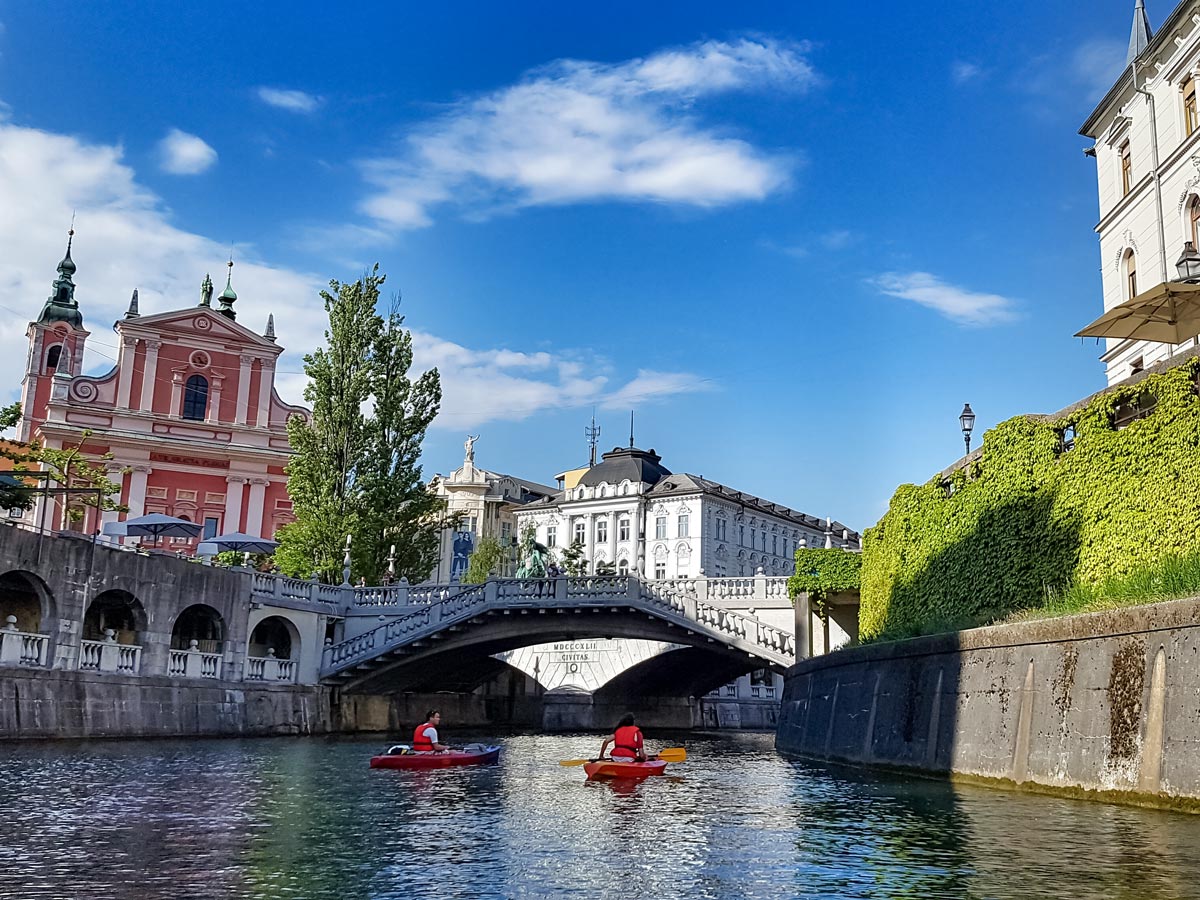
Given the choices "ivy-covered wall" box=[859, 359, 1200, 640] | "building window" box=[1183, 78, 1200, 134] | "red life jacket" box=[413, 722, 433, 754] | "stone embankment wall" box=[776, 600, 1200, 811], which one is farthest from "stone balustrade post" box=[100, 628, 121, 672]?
"building window" box=[1183, 78, 1200, 134]

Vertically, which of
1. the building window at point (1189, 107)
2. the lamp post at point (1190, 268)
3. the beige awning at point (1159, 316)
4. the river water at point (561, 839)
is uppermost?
the building window at point (1189, 107)

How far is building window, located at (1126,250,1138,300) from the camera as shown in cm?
3578

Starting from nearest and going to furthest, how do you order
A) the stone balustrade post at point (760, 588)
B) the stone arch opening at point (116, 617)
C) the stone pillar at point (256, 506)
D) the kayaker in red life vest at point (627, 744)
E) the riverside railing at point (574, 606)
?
the kayaker in red life vest at point (627, 744), the stone arch opening at point (116, 617), the riverside railing at point (574, 606), the stone balustrade post at point (760, 588), the stone pillar at point (256, 506)

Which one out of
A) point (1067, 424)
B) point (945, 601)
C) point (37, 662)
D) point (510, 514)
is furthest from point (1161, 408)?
point (510, 514)

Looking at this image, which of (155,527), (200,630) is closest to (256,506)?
(200,630)

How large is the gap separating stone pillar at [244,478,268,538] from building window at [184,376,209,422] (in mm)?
4394

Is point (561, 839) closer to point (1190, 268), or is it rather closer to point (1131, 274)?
point (1190, 268)

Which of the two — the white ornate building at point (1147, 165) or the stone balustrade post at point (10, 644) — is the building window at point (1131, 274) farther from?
the stone balustrade post at point (10, 644)

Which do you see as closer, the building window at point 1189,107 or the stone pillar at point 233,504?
the building window at point 1189,107

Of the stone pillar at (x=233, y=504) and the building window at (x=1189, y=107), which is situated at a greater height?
the building window at (x=1189, y=107)

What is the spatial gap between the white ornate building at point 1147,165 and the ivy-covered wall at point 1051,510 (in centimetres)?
774

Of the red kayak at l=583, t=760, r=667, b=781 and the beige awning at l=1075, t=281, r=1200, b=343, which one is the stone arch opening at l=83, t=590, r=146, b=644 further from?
the beige awning at l=1075, t=281, r=1200, b=343

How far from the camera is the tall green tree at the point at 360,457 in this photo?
4828 cm

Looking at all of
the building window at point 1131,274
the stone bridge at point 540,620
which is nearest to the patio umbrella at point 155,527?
the stone bridge at point 540,620
